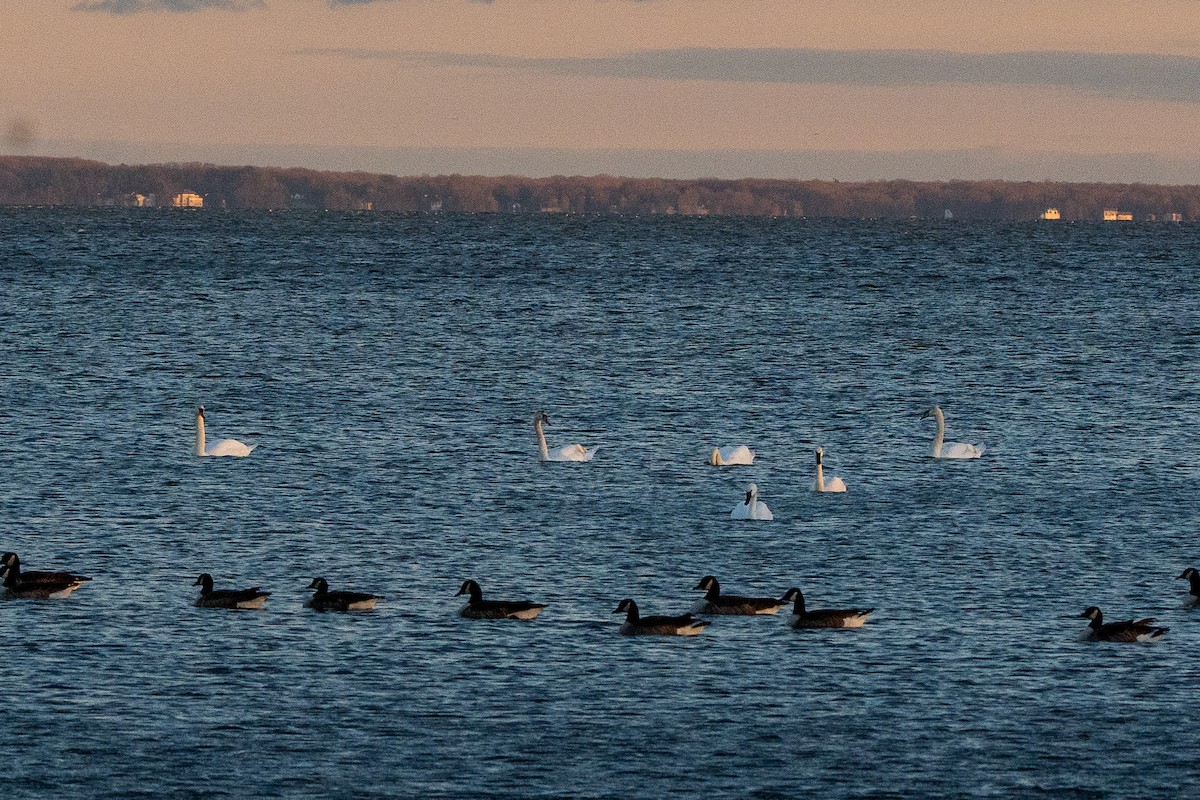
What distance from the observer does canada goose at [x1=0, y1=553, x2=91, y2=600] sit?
29.3 m

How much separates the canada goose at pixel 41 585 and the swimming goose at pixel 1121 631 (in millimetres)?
15210

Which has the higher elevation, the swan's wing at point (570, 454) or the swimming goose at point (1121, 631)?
the swan's wing at point (570, 454)

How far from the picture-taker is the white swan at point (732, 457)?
45406 mm

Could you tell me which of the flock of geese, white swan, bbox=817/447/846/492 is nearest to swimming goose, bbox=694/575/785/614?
the flock of geese

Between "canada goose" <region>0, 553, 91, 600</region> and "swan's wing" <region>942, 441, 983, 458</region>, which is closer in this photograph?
"canada goose" <region>0, 553, 91, 600</region>

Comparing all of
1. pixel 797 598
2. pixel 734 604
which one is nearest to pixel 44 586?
pixel 734 604

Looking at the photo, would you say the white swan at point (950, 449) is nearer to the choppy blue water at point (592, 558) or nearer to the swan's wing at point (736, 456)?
the choppy blue water at point (592, 558)

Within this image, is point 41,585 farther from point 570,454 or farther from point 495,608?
point 570,454

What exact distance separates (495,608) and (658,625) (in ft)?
8.05

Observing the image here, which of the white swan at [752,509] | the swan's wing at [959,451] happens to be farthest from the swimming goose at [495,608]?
the swan's wing at [959,451]

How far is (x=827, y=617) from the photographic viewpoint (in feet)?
91.5

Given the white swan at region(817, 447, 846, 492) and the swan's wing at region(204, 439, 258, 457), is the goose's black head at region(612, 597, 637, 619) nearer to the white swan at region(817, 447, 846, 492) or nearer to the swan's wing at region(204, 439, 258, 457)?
the white swan at region(817, 447, 846, 492)

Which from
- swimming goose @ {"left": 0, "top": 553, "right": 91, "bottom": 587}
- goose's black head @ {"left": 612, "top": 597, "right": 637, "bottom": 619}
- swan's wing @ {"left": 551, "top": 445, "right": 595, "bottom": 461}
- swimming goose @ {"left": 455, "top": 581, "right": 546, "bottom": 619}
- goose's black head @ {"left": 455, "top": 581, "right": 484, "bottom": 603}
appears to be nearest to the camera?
goose's black head @ {"left": 612, "top": 597, "right": 637, "bottom": 619}

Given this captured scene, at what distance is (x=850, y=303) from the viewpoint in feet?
345
